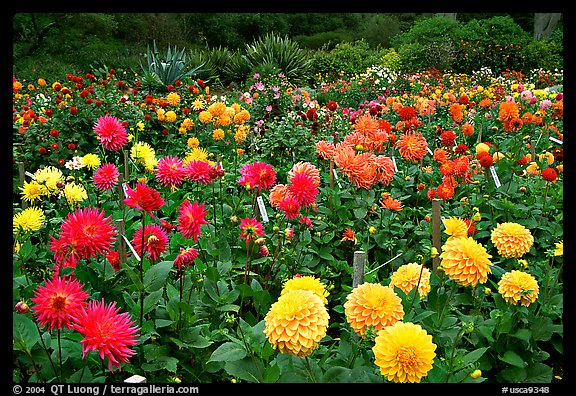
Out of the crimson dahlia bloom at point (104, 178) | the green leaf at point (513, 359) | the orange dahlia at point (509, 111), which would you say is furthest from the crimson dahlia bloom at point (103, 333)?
the orange dahlia at point (509, 111)

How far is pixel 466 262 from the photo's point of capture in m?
1.41

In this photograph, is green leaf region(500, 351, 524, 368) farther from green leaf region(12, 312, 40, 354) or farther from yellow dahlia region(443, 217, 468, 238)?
green leaf region(12, 312, 40, 354)

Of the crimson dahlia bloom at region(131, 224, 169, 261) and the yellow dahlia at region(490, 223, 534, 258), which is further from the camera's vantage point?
the yellow dahlia at region(490, 223, 534, 258)

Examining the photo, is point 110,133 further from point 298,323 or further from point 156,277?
point 298,323

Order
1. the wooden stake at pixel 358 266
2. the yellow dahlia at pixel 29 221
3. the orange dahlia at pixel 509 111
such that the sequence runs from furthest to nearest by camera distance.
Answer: the orange dahlia at pixel 509 111 → the yellow dahlia at pixel 29 221 → the wooden stake at pixel 358 266

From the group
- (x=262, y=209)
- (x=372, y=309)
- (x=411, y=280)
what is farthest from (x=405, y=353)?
(x=262, y=209)

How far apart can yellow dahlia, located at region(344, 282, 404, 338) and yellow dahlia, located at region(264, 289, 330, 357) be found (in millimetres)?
155

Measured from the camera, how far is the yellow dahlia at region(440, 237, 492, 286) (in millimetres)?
1404

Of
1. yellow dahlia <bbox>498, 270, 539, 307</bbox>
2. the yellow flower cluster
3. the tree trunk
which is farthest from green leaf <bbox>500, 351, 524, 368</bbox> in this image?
the tree trunk

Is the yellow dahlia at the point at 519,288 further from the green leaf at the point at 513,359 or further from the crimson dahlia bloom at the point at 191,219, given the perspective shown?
the crimson dahlia bloom at the point at 191,219

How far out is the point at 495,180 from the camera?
2742 millimetres

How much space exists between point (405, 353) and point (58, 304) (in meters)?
0.79

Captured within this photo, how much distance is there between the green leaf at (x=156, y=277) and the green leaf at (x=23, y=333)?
313 mm

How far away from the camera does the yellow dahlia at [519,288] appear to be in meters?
1.50
